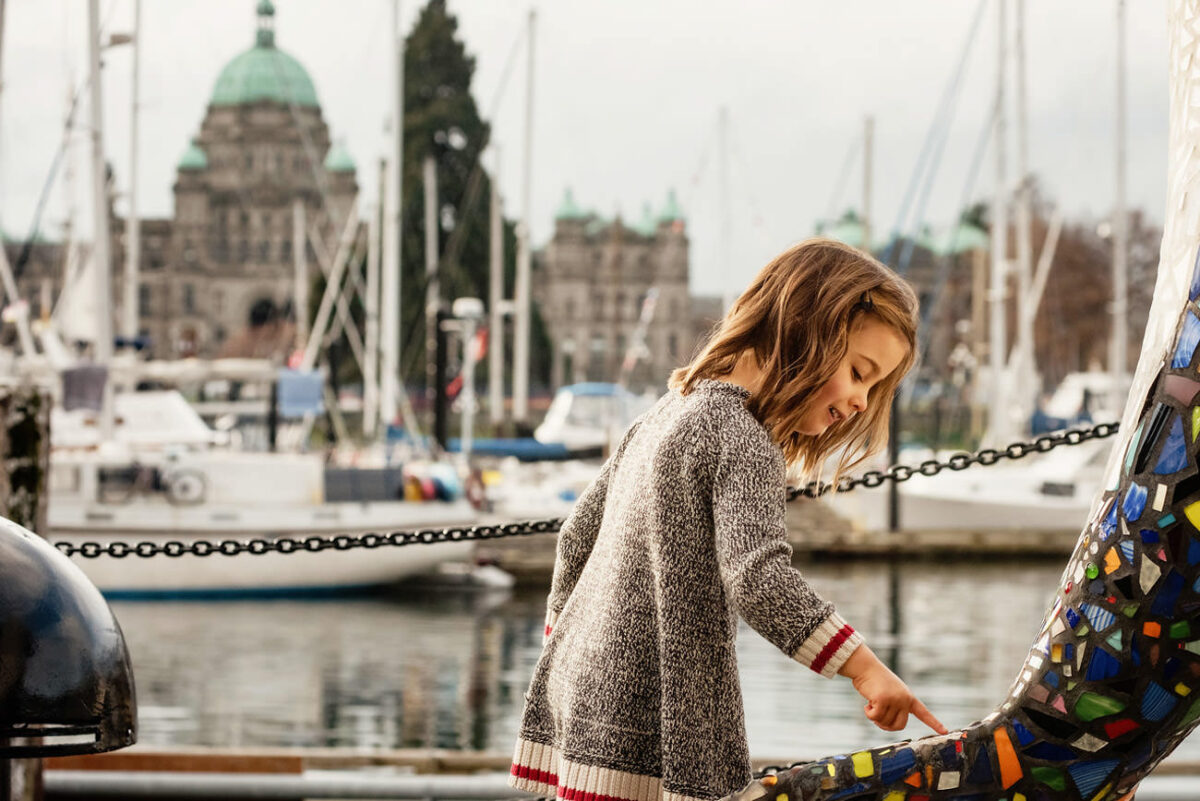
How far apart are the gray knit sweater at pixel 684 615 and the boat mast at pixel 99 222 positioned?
52.0 feet

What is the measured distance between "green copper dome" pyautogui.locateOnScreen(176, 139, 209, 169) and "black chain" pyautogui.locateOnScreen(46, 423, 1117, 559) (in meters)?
88.2

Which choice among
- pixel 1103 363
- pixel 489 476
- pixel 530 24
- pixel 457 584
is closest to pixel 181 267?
pixel 1103 363

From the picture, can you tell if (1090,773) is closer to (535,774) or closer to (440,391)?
(535,774)

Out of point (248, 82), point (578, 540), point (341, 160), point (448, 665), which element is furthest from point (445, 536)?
point (248, 82)

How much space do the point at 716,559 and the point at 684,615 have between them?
3.4 inches

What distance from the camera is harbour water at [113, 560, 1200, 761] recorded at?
1097 cm

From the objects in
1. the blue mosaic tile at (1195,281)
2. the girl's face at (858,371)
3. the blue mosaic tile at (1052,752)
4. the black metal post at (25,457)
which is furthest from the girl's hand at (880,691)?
the black metal post at (25,457)

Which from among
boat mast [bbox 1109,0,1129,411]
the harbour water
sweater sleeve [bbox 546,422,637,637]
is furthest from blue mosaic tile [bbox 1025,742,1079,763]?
boat mast [bbox 1109,0,1129,411]

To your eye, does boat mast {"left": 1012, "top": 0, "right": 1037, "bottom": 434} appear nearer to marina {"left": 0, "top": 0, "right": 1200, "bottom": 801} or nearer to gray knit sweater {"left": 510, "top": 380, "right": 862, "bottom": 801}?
marina {"left": 0, "top": 0, "right": 1200, "bottom": 801}

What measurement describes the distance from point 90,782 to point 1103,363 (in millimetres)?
53324

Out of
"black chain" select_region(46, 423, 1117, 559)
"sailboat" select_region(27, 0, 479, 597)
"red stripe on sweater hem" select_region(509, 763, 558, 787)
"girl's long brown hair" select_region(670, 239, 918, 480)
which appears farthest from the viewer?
"sailboat" select_region(27, 0, 479, 597)

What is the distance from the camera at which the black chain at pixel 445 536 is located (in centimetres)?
323

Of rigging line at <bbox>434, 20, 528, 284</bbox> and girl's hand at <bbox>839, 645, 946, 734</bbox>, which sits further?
rigging line at <bbox>434, 20, 528, 284</bbox>

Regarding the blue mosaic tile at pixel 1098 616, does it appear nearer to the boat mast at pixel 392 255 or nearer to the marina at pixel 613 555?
→ the marina at pixel 613 555
